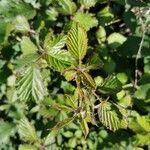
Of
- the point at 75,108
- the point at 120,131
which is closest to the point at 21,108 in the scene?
the point at 120,131

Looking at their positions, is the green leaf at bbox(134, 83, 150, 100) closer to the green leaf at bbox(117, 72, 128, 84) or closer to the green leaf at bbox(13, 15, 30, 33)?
the green leaf at bbox(117, 72, 128, 84)

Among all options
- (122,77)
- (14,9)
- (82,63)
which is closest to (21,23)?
(14,9)

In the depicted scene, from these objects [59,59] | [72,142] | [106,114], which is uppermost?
[59,59]

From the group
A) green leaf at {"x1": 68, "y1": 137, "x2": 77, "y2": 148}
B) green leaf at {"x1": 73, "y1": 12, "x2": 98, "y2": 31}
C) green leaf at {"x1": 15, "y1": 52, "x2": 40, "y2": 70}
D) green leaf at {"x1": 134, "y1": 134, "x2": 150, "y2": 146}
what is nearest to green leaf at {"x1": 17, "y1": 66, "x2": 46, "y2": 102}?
green leaf at {"x1": 15, "y1": 52, "x2": 40, "y2": 70}

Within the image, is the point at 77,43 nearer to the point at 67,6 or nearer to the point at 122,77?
the point at 67,6

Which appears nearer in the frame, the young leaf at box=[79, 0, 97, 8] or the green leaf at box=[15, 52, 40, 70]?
the green leaf at box=[15, 52, 40, 70]

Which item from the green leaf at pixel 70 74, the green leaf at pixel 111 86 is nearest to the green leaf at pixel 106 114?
the green leaf at pixel 111 86

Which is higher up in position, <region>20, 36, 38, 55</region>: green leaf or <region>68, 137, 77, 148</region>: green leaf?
<region>20, 36, 38, 55</region>: green leaf

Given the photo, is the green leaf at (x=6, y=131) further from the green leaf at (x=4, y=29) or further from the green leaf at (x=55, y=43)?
the green leaf at (x=55, y=43)
